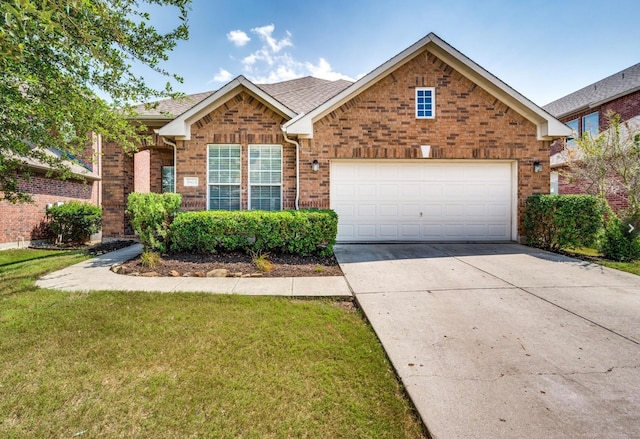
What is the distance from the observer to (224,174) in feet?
30.3

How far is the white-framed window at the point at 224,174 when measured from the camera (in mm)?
9219

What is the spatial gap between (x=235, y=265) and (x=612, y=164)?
11540 mm

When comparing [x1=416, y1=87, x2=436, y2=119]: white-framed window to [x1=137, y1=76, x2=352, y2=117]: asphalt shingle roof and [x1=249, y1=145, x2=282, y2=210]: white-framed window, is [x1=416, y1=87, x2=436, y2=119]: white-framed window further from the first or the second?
[x1=249, y1=145, x2=282, y2=210]: white-framed window

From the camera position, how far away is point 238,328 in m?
3.67

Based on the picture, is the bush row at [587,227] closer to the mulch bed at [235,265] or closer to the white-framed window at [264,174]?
the mulch bed at [235,265]

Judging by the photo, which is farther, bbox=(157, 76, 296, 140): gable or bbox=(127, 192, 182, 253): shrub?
bbox=(157, 76, 296, 140): gable

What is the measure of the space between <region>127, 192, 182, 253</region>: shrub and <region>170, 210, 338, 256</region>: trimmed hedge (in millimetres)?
378

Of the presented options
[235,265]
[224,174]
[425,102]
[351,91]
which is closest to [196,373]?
[235,265]

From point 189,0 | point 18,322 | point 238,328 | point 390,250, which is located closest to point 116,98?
point 189,0

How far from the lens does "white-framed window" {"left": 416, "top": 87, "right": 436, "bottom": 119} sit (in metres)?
9.02

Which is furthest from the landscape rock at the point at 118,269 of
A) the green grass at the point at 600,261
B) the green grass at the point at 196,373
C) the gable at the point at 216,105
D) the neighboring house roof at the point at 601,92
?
the neighboring house roof at the point at 601,92

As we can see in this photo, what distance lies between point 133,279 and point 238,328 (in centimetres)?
339

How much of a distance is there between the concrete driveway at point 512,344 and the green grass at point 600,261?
0.52 metres

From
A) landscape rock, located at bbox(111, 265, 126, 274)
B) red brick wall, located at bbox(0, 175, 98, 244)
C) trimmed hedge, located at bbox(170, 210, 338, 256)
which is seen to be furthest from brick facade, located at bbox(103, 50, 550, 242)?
red brick wall, located at bbox(0, 175, 98, 244)
